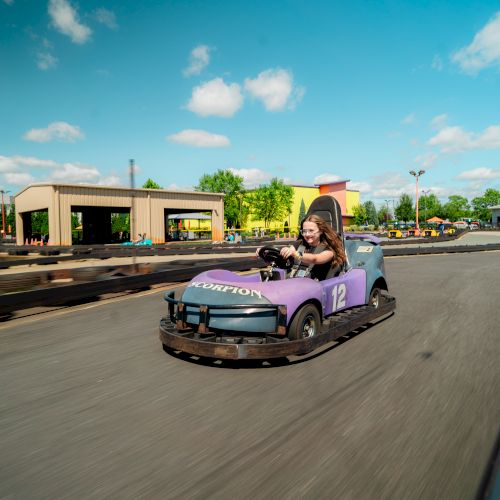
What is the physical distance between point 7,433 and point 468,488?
2663 millimetres

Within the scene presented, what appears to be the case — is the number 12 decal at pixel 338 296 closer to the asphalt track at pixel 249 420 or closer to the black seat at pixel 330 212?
the asphalt track at pixel 249 420

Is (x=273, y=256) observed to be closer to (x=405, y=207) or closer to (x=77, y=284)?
(x=77, y=284)

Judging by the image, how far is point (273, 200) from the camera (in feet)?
217

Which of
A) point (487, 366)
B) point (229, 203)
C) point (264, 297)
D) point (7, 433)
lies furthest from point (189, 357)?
point (229, 203)

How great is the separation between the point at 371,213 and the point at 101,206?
78271 mm

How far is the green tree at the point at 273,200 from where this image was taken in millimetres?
66000

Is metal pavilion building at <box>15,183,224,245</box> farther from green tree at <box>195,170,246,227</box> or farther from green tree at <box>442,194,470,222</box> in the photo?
green tree at <box>442,194,470,222</box>

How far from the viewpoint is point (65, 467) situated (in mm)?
2084

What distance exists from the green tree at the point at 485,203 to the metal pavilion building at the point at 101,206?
125 metres

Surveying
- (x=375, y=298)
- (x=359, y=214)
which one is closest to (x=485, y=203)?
Answer: (x=359, y=214)

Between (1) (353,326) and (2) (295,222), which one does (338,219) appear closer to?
(1) (353,326)

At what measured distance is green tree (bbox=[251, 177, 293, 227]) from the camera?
6600 centimetres

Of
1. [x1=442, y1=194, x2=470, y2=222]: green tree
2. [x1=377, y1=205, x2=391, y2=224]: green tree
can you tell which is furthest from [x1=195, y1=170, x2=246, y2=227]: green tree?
[x1=442, y1=194, x2=470, y2=222]: green tree

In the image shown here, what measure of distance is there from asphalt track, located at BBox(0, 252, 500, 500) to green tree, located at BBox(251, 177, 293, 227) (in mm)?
62068
